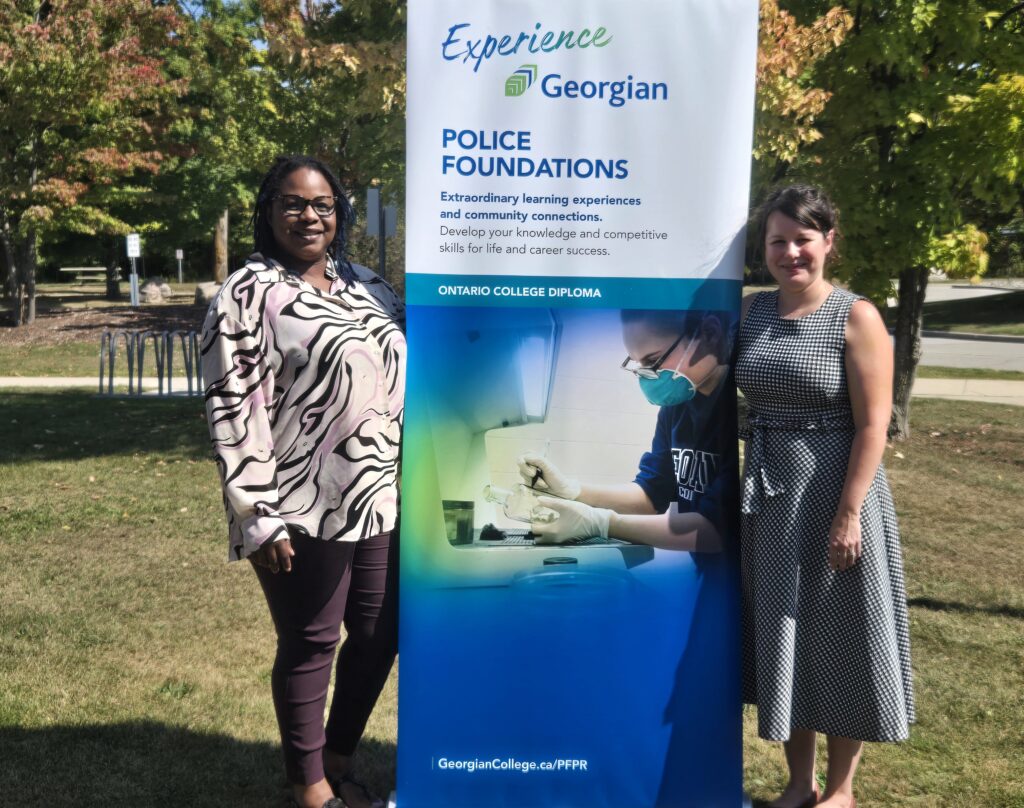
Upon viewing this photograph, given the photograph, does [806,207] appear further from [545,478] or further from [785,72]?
[785,72]

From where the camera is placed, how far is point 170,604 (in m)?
5.31

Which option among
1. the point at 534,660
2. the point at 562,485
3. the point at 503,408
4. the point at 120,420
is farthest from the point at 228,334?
the point at 120,420

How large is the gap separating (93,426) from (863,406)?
928cm

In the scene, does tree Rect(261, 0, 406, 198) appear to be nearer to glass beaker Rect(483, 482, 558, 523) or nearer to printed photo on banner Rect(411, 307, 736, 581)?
printed photo on banner Rect(411, 307, 736, 581)

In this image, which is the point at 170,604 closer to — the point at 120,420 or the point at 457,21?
the point at 457,21

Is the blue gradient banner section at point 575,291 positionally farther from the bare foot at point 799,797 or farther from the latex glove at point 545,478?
the bare foot at point 799,797

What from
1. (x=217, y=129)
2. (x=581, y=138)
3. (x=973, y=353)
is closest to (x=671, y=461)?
(x=581, y=138)

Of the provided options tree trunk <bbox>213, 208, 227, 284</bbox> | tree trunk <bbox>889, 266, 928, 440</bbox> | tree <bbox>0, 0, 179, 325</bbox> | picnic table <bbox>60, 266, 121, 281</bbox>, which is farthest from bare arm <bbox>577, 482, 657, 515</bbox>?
picnic table <bbox>60, 266, 121, 281</bbox>

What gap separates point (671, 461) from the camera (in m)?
2.96

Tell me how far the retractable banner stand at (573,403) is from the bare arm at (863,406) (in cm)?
35

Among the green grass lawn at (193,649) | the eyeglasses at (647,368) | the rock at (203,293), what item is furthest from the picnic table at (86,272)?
the eyeglasses at (647,368)

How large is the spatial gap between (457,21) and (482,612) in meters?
1.76

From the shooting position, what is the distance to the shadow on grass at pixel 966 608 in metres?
5.30

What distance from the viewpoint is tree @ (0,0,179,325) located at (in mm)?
16766
